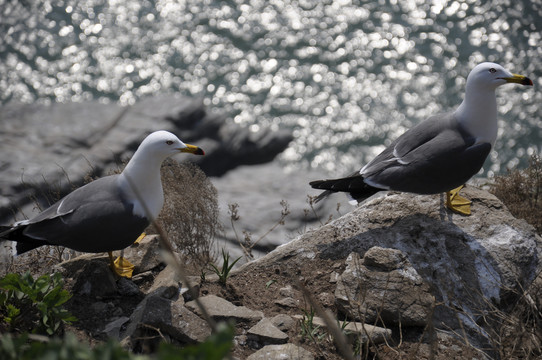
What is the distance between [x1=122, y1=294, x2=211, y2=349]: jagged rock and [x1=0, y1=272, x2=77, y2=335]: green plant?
0.38 meters

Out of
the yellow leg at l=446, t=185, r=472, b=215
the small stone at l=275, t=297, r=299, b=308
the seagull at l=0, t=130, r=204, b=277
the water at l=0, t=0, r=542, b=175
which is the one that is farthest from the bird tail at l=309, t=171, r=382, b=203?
the water at l=0, t=0, r=542, b=175

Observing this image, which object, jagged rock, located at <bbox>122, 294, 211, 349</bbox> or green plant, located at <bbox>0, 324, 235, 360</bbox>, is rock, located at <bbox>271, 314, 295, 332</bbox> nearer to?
jagged rock, located at <bbox>122, 294, 211, 349</bbox>

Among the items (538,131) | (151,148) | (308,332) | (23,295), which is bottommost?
(538,131)

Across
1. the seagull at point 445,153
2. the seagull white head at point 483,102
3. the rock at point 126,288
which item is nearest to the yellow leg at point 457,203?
the seagull at point 445,153

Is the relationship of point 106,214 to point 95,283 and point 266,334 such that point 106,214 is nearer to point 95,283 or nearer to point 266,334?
point 95,283

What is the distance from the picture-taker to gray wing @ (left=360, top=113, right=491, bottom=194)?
15.5 ft

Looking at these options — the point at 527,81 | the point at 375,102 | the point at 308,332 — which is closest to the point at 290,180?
the point at 375,102

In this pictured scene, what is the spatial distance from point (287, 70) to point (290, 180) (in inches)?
113

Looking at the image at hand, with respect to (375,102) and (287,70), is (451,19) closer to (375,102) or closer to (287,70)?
(375,102)

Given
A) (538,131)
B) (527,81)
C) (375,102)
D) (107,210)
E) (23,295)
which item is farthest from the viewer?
(375,102)

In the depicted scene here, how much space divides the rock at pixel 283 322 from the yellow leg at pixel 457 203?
1724 mm

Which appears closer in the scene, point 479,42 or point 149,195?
point 149,195

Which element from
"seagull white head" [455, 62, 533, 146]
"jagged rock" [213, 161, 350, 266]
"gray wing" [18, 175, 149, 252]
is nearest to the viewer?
"gray wing" [18, 175, 149, 252]

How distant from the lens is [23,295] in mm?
3785
